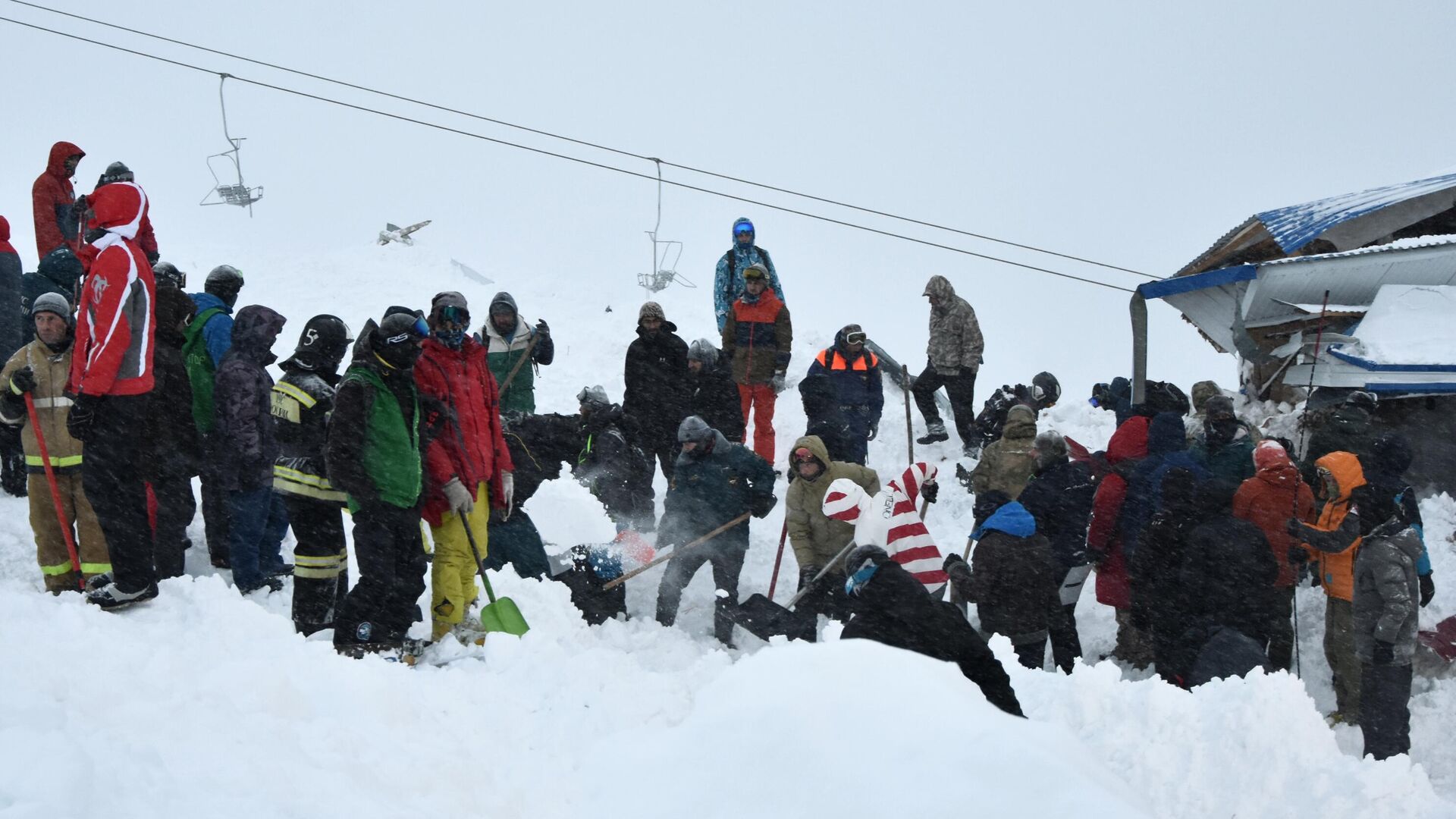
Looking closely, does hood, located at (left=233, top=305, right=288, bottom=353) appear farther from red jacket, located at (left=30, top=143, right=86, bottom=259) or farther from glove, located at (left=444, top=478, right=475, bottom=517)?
red jacket, located at (left=30, top=143, right=86, bottom=259)

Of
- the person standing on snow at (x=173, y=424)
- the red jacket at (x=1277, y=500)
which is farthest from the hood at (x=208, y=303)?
the red jacket at (x=1277, y=500)

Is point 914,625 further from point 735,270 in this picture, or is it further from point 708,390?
point 735,270

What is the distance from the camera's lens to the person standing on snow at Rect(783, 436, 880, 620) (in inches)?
288

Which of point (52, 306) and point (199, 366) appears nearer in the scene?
point (52, 306)

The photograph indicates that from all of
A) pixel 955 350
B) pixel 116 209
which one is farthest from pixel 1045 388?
pixel 116 209

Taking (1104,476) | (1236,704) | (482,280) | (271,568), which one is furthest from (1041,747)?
(482,280)

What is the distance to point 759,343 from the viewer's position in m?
9.76

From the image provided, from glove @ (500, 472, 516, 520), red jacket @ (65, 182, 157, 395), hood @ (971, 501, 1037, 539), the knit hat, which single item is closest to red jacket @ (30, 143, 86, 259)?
the knit hat

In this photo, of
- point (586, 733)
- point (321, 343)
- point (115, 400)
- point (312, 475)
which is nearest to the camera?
point (586, 733)

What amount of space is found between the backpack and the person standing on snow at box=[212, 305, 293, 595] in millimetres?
169

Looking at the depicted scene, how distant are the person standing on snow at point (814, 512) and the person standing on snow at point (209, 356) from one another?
3761 millimetres

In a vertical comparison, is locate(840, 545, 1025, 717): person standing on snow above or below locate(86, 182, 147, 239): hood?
below

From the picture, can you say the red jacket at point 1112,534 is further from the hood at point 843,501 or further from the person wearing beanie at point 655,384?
the person wearing beanie at point 655,384

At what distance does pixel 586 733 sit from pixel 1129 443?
4780mm
